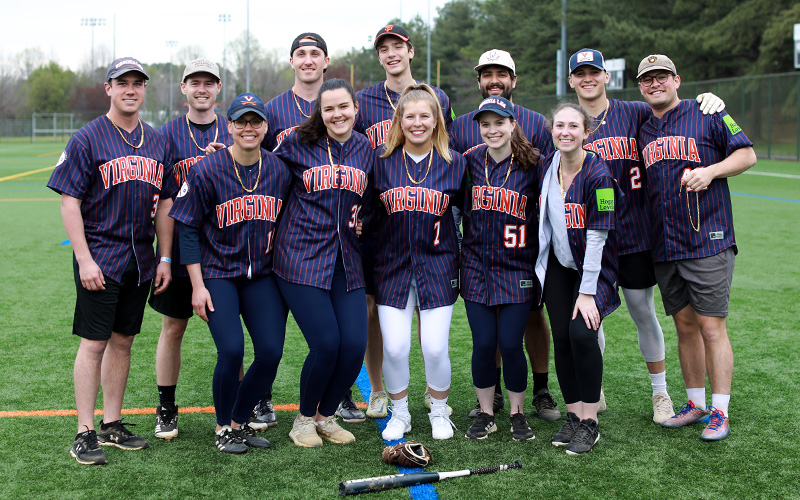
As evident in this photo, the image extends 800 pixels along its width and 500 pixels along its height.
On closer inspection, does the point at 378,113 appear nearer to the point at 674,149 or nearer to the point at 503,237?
the point at 503,237

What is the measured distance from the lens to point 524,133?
4848 mm

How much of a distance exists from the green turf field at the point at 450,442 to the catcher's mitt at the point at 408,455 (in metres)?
0.08

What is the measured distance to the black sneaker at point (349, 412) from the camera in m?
4.84

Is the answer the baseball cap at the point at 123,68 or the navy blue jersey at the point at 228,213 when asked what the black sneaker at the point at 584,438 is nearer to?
the navy blue jersey at the point at 228,213

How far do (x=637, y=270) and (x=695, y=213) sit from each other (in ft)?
1.61

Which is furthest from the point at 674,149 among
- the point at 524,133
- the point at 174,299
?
the point at 174,299

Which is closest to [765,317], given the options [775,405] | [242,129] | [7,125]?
[775,405]

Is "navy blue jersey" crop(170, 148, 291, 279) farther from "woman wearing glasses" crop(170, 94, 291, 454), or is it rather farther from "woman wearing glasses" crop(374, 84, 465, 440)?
"woman wearing glasses" crop(374, 84, 465, 440)

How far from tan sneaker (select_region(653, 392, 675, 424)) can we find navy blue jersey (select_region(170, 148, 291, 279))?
8.24 feet

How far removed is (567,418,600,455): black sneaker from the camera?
4.18 meters

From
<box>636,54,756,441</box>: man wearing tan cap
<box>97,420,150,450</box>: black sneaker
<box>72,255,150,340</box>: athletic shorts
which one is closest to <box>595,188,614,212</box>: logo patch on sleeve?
<box>636,54,756,441</box>: man wearing tan cap

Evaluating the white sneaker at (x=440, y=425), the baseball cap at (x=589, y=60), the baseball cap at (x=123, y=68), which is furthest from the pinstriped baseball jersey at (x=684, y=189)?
the baseball cap at (x=123, y=68)

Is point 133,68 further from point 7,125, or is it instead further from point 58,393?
point 7,125

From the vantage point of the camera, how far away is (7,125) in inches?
2562
